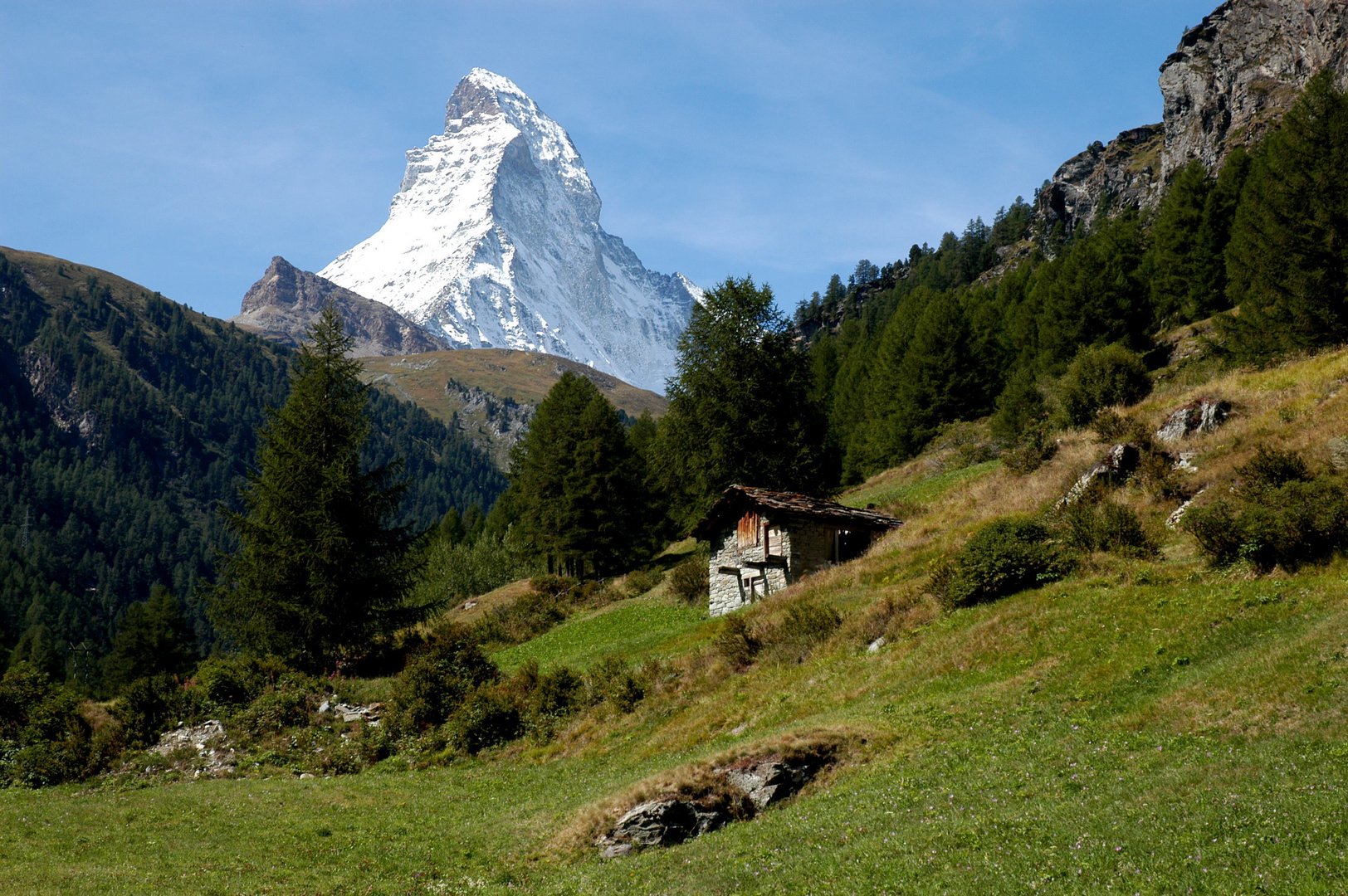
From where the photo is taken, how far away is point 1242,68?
117438 millimetres

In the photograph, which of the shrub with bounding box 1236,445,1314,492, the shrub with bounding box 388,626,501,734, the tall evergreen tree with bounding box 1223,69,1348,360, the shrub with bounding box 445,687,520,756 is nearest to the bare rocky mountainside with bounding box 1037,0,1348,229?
the tall evergreen tree with bounding box 1223,69,1348,360

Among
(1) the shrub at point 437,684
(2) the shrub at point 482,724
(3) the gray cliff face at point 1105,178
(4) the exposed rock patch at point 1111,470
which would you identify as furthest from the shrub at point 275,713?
(3) the gray cliff face at point 1105,178

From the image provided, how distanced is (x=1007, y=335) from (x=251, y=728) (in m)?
74.3

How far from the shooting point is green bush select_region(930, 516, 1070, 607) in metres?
22.3

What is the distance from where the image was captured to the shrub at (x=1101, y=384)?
135 ft

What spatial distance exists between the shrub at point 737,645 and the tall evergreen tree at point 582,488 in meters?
30.3

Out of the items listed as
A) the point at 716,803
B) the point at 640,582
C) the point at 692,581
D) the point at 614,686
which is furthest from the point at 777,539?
the point at 716,803

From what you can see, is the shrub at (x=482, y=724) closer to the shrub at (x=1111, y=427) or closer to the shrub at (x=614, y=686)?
the shrub at (x=614, y=686)

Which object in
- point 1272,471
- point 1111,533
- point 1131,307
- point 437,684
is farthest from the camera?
point 1131,307

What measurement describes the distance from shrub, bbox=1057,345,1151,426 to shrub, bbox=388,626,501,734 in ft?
99.3

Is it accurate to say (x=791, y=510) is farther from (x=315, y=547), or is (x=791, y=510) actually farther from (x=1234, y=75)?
(x=1234, y=75)

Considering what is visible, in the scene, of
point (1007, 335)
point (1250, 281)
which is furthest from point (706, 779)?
point (1007, 335)

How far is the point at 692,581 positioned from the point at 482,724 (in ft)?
50.6

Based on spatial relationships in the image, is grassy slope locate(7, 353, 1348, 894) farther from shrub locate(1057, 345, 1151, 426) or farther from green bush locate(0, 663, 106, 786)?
shrub locate(1057, 345, 1151, 426)
